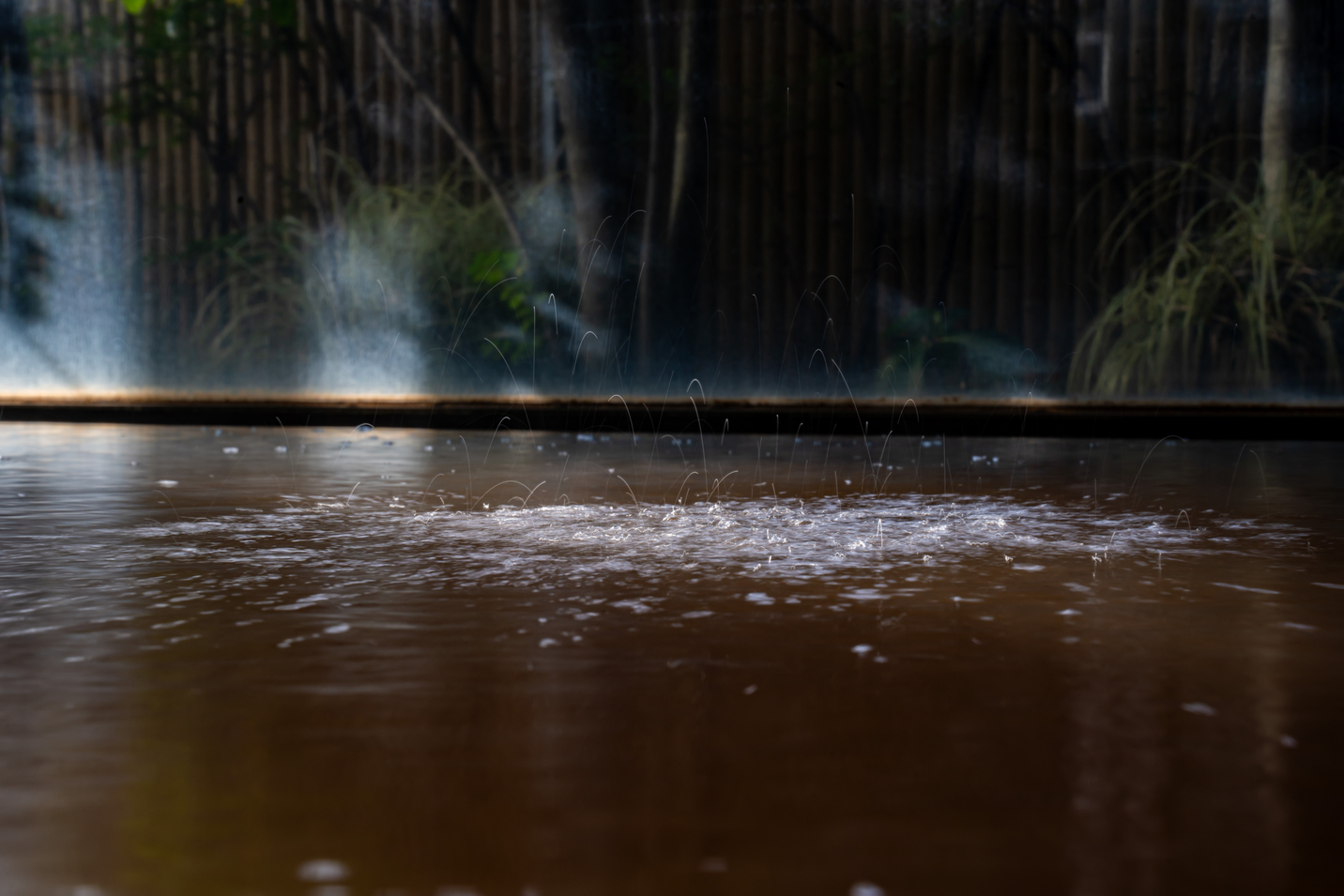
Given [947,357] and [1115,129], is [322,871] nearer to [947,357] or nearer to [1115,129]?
[947,357]

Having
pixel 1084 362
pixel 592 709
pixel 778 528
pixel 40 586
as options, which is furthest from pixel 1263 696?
pixel 1084 362

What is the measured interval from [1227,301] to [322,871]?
8.53m

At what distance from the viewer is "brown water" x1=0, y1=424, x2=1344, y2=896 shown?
2053 mm

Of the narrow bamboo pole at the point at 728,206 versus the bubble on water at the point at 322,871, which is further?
the narrow bamboo pole at the point at 728,206

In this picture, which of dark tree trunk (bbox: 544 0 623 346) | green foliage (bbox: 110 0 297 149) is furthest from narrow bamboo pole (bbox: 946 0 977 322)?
green foliage (bbox: 110 0 297 149)

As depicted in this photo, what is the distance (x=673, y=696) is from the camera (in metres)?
2.90

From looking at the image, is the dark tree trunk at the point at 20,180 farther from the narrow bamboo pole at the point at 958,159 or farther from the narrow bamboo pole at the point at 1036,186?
the narrow bamboo pole at the point at 1036,186

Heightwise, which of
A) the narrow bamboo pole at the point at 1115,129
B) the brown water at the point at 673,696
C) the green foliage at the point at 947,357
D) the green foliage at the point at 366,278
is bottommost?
the brown water at the point at 673,696

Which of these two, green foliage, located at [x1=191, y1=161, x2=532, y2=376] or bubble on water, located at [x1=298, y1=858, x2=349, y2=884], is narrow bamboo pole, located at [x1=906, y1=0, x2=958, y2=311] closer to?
green foliage, located at [x1=191, y1=161, x2=532, y2=376]

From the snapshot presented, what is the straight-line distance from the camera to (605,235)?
10523 mm

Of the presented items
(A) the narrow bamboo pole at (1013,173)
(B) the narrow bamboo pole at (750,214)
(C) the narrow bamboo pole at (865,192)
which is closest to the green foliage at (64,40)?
(B) the narrow bamboo pole at (750,214)

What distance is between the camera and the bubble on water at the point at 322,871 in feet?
6.42

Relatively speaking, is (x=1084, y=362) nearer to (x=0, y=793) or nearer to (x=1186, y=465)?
(x=1186, y=465)

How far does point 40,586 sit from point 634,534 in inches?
68.4
